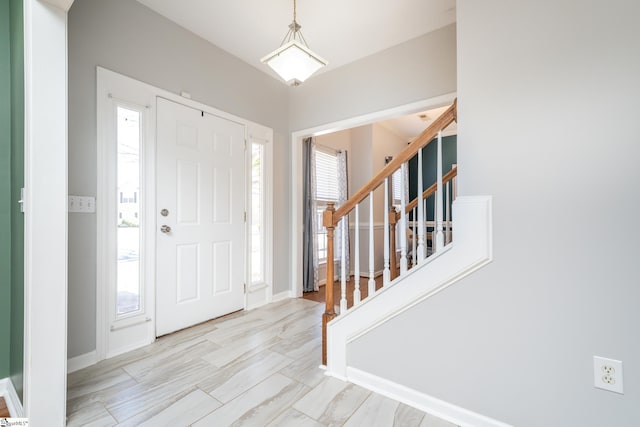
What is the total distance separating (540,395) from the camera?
1.24 meters

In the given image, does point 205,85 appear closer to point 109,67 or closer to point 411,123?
point 109,67

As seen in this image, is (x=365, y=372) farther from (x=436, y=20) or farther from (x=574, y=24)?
(x=436, y=20)

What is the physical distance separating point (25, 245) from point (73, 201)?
0.67 m

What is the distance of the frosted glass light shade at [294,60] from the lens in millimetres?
1818

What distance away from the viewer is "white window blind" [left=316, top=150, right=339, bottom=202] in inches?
173

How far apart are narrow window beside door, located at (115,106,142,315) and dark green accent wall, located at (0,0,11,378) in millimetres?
565

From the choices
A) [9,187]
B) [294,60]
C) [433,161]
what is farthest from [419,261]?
[433,161]

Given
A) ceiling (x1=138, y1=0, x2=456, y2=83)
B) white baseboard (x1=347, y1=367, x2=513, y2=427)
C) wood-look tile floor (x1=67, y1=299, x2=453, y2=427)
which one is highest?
ceiling (x1=138, y1=0, x2=456, y2=83)

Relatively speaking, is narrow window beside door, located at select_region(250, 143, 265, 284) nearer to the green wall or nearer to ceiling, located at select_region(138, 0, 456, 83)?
ceiling, located at select_region(138, 0, 456, 83)

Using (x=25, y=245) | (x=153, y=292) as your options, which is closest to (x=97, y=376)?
(x=153, y=292)

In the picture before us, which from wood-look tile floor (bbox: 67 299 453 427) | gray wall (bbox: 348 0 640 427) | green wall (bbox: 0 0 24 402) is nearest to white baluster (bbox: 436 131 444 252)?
gray wall (bbox: 348 0 640 427)

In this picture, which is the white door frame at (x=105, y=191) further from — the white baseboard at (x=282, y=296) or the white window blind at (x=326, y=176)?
the white window blind at (x=326, y=176)

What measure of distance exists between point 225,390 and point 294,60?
2142 millimetres

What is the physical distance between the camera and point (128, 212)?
2.20 m
